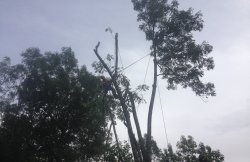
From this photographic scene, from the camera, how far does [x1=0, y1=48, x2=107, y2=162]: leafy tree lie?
27.0 meters

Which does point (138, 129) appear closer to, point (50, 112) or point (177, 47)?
point (177, 47)

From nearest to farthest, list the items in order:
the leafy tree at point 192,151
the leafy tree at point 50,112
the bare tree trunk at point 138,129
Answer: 1. the bare tree trunk at point 138,129
2. the leafy tree at point 50,112
3. the leafy tree at point 192,151

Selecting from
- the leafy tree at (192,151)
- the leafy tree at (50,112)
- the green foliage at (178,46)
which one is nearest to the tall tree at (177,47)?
the green foliage at (178,46)

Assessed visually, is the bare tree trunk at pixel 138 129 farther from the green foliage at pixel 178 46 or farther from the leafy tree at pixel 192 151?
the leafy tree at pixel 192 151

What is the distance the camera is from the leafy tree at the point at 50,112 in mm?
26969

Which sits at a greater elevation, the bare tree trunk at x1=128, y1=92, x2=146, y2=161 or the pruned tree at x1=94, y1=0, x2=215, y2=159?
the pruned tree at x1=94, y1=0, x2=215, y2=159

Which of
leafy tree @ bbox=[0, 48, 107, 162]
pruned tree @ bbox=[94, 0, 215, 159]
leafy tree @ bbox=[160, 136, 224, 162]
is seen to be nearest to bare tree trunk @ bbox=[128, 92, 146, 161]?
pruned tree @ bbox=[94, 0, 215, 159]

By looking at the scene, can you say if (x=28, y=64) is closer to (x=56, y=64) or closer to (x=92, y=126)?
(x=56, y=64)

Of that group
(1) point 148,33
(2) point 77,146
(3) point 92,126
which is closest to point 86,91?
(3) point 92,126

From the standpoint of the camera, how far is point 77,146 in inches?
1143

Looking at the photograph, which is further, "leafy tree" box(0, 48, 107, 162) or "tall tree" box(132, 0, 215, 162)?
"leafy tree" box(0, 48, 107, 162)

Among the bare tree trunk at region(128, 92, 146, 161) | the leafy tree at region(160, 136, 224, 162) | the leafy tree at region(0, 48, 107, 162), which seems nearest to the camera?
the bare tree trunk at region(128, 92, 146, 161)

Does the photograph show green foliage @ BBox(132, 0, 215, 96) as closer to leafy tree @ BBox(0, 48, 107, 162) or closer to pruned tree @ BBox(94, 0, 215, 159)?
pruned tree @ BBox(94, 0, 215, 159)

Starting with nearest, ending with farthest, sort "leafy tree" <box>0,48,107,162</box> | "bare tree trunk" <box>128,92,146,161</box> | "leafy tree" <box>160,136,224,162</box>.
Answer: "bare tree trunk" <box>128,92,146,161</box>
"leafy tree" <box>0,48,107,162</box>
"leafy tree" <box>160,136,224,162</box>
